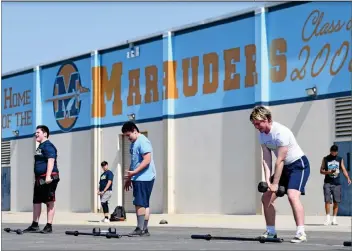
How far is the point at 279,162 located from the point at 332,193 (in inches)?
329

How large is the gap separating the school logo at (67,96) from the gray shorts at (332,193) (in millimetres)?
18580

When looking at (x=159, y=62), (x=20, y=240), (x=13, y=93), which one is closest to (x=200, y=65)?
(x=159, y=62)

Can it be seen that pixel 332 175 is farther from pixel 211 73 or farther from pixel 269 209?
pixel 211 73

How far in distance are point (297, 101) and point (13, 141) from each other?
19.8 metres

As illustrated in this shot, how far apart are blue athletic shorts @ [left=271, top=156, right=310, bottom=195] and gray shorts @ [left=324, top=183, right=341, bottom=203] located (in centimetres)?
803

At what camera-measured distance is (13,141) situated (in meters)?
43.0

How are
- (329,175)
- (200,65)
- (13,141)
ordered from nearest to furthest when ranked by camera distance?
(329,175) → (200,65) → (13,141)

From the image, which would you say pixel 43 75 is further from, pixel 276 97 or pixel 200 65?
pixel 276 97

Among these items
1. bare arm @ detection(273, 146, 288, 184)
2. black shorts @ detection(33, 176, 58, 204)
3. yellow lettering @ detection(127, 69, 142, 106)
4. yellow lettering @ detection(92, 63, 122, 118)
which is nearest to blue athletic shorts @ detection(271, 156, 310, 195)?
bare arm @ detection(273, 146, 288, 184)

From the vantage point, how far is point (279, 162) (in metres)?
11.2

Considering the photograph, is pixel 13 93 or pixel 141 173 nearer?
pixel 141 173

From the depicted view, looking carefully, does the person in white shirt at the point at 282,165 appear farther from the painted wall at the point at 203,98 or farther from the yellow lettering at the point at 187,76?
the yellow lettering at the point at 187,76

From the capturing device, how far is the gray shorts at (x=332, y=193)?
63.0 ft

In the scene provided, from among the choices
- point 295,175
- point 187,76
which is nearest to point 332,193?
point 295,175
